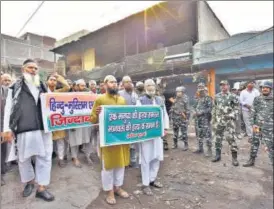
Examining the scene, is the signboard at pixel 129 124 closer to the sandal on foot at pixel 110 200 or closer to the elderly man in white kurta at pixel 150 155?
the elderly man in white kurta at pixel 150 155

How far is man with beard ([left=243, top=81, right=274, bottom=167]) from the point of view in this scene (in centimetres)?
445

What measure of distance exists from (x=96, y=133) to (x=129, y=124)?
1.60 meters

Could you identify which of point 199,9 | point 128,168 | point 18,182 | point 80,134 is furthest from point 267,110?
point 199,9

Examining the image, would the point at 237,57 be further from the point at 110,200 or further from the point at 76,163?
the point at 110,200

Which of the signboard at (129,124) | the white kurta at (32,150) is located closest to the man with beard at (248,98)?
the signboard at (129,124)

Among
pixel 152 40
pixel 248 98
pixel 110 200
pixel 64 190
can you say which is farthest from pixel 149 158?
pixel 152 40

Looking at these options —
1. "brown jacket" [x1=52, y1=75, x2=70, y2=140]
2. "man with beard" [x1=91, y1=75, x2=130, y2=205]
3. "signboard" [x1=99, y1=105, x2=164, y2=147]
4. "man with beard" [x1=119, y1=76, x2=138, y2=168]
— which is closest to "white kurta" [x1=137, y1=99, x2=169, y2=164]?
"signboard" [x1=99, y1=105, x2=164, y2=147]

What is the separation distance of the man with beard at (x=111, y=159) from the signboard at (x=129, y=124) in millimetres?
126

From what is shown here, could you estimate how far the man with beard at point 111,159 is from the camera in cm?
301

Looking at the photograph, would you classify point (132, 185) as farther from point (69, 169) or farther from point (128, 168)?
point (69, 169)

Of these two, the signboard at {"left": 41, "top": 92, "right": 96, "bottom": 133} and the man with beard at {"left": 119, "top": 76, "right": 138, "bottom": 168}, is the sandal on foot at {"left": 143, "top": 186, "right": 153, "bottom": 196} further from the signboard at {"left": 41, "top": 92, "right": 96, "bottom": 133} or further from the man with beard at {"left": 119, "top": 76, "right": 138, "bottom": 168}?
the signboard at {"left": 41, "top": 92, "right": 96, "bottom": 133}

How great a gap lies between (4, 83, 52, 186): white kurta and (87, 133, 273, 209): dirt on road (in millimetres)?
737

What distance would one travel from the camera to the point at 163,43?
1411cm

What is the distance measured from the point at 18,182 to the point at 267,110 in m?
4.37
